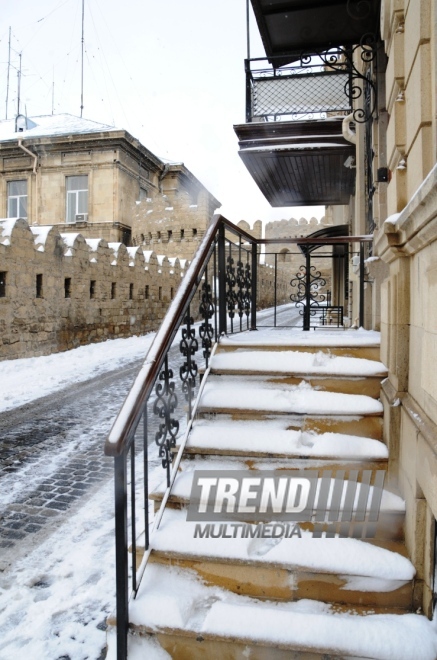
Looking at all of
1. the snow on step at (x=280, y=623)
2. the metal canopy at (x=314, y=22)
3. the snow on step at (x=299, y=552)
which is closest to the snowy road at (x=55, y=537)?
the snow on step at (x=280, y=623)

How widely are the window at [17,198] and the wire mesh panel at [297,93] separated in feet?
→ 73.4

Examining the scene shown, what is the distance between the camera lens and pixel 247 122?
25.8 feet

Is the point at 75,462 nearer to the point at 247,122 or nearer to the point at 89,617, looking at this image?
the point at 89,617

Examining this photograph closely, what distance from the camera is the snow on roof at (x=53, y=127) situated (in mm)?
25969

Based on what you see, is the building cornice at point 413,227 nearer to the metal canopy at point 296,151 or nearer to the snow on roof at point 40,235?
the metal canopy at point 296,151

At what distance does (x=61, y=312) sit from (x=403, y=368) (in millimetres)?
10485

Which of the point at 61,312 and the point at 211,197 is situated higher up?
the point at 211,197

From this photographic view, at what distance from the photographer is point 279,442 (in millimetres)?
3164

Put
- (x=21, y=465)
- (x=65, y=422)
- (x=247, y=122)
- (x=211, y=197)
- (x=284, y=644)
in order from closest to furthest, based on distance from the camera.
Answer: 1. (x=284, y=644)
2. (x=21, y=465)
3. (x=65, y=422)
4. (x=247, y=122)
5. (x=211, y=197)

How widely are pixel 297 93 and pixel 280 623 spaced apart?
306 inches

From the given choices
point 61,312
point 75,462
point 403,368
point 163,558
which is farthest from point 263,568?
point 61,312

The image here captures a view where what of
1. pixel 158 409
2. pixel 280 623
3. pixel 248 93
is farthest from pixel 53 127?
pixel 280 623

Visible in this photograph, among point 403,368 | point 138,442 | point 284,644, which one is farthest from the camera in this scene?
point 138,442

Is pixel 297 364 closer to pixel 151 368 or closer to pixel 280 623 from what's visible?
pixel 151 368
